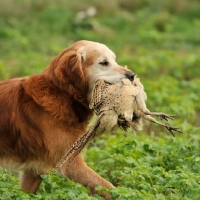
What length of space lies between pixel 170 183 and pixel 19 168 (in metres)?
1.65

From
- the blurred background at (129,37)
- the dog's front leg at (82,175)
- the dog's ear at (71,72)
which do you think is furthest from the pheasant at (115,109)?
the blurred background at (129,37)

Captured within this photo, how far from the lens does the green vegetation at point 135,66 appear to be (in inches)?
244

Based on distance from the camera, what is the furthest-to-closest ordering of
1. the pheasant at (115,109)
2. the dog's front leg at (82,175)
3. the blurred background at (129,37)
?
the blurred background at (129,37)
the dog's front leg at (82,175)
the pheasant at (115,109)

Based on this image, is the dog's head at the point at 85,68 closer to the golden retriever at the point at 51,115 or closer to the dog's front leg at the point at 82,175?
the golden retriever at the point at 51,115

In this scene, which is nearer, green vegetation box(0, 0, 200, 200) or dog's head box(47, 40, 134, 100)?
green vegetation box(0, 0, 200, 200)

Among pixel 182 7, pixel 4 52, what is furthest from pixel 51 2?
pixel 4 52

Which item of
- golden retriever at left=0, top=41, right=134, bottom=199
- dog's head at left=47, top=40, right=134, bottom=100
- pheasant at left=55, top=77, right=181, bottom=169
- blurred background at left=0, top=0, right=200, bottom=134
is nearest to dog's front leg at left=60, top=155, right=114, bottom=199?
golden retriever at left=0, top=41, right=134, bottom=199

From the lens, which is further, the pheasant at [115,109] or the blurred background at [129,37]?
the blurred background at [129,37]

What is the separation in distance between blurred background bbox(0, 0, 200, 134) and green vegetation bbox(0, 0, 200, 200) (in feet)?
0.07

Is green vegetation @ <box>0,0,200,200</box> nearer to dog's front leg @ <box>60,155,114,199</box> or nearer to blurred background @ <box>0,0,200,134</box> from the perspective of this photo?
blurred background @ <box>0,0,200,134</box>

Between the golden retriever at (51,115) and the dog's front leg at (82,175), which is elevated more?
the golden retriever at (51,115)

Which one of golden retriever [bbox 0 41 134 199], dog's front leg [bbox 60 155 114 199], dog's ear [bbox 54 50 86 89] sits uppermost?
dog's ear [bbox 54 50 86 89]

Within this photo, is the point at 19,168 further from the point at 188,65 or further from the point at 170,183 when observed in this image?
the point at 188,65

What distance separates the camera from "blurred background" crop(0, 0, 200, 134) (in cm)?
1180
